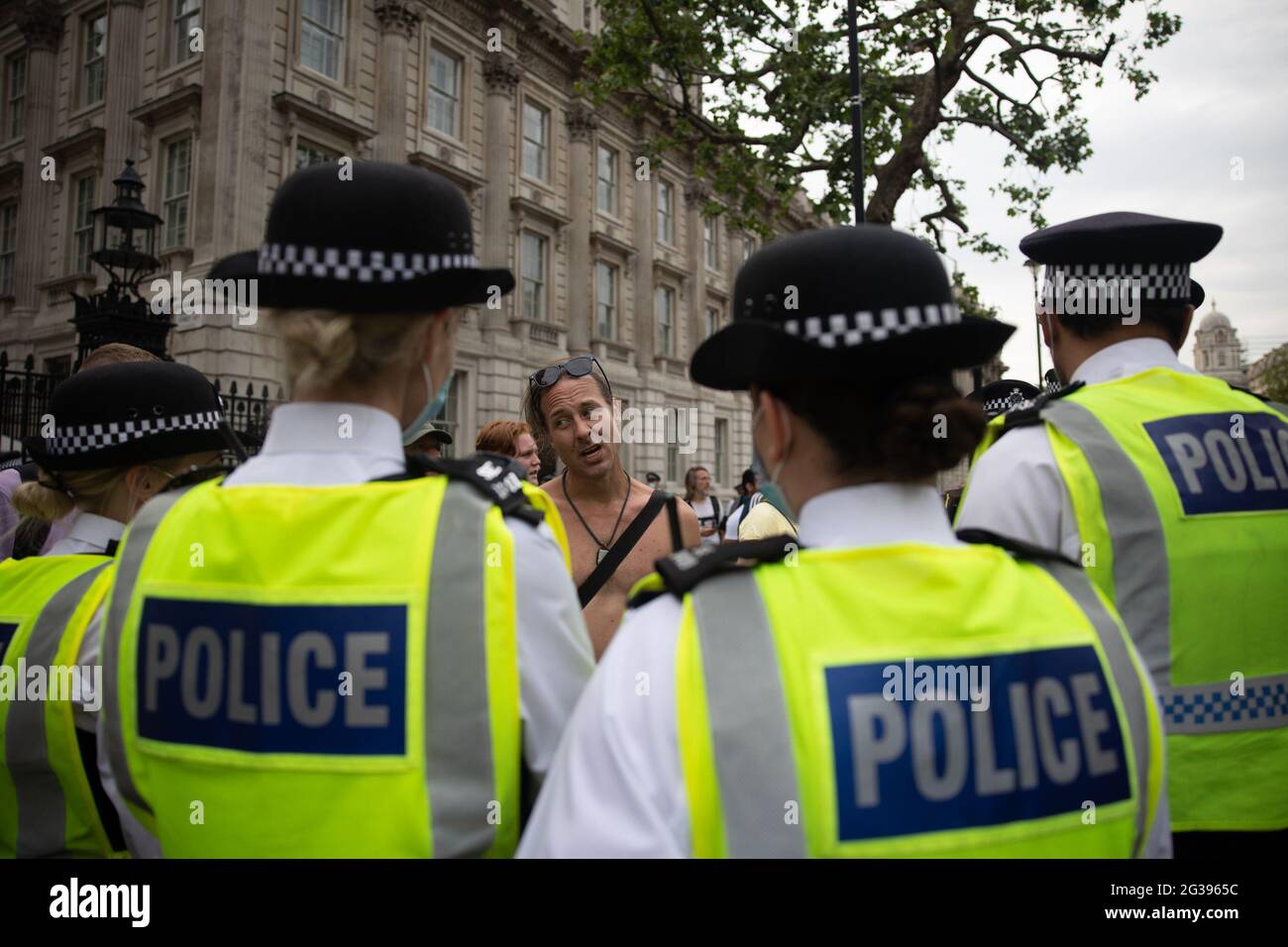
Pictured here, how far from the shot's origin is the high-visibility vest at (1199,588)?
6.97 feet

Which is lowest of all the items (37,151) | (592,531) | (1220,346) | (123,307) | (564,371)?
(592,531)

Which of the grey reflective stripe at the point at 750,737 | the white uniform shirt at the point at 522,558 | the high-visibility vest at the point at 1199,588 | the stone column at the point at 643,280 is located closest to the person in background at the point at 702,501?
the high-visibility vest at the point at 1199,588

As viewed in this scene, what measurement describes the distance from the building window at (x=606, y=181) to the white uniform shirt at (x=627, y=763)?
84.3 feet

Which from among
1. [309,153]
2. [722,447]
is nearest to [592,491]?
[309,153]

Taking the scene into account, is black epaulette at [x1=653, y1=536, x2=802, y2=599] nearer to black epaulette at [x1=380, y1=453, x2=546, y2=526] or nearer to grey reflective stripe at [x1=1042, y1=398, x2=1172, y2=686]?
black epaulette at [x1=380, y1=453, x2=546, y2=526]

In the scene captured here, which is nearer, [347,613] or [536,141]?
[347,613]

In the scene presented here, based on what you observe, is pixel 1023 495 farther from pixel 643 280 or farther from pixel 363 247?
pixel 643 280

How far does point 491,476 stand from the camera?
1.69 meters

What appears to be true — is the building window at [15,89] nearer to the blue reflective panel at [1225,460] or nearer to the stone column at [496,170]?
the stone column at [496,170]

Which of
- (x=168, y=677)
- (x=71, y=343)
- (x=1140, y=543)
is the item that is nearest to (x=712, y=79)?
(x=1140, y=543)

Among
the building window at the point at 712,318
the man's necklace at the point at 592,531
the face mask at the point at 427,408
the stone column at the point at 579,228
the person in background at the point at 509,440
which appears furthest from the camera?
the building window at the point at 712,318

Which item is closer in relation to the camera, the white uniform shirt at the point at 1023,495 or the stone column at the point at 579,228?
the white uniform shirt at the point at 1023,495

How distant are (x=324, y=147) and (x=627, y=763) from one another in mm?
19026

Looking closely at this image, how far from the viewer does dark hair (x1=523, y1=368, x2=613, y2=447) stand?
14.2ft
